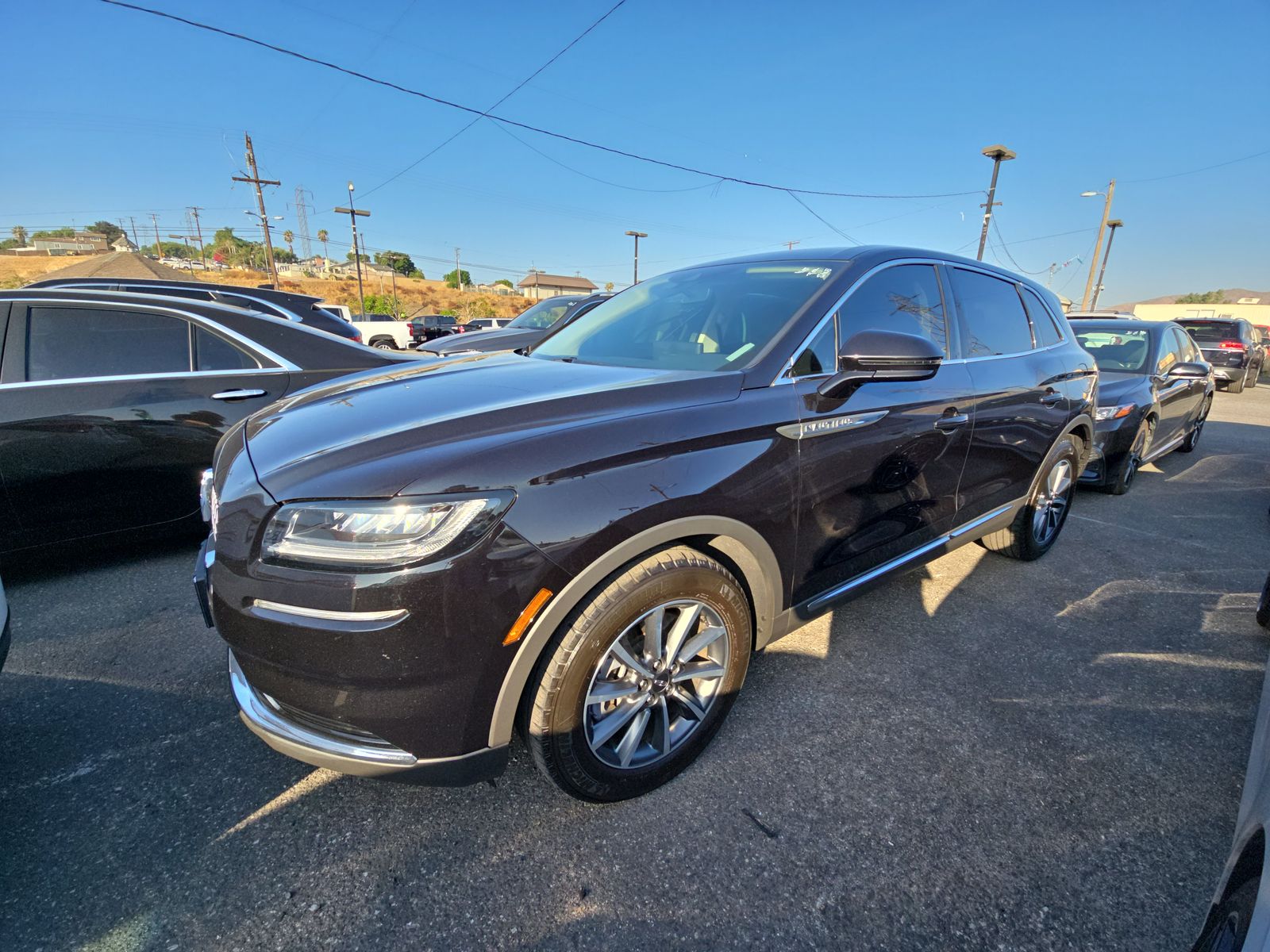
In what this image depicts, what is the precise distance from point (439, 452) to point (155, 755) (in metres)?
1.65

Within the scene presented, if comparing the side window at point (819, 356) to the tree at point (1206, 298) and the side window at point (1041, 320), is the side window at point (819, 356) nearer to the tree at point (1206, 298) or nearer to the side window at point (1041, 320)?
the side window at point (1041, 320)

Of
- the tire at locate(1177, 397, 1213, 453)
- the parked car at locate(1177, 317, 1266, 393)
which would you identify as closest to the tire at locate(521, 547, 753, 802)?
the tire at locate(1177, 397, 1213, 453)

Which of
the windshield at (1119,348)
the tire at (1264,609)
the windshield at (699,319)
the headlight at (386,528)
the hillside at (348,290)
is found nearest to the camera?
the headlight at (386,528)

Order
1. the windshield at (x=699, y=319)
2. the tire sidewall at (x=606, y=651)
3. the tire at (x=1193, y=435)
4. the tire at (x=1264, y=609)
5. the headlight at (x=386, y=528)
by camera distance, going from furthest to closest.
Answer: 1. the tire at (x=1193, y=435)
2. the tire at (x=1264, y=609)
3. the windshield at (x=699, y=319)
4. the tire sidewall at (x=606, y=651)
5. the headlight at (x=386, y=528)

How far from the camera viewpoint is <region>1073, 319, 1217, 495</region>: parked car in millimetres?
5203

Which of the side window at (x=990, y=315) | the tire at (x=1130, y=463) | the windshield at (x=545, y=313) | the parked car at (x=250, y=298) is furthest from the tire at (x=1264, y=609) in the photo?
the windshield at (x=545, y=313)

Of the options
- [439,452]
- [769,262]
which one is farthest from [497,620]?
[769,262]

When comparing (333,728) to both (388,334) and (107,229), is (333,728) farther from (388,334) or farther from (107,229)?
(107,229)

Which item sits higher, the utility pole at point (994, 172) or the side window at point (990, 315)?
the utility pole at point (994, 172)

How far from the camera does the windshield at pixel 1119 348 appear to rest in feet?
19.6

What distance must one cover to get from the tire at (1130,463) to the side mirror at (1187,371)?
0.49 meters

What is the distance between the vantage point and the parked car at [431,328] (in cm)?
2762

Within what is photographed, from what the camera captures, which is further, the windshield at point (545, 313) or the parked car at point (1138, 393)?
the windshield at point (545, 313)

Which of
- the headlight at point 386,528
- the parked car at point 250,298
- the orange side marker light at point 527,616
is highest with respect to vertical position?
the parked car at point 250,298
